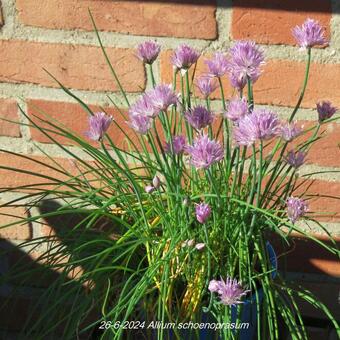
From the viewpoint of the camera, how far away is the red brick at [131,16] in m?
1.01

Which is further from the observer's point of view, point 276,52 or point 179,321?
point 276,52

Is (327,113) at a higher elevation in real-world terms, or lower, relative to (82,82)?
lower

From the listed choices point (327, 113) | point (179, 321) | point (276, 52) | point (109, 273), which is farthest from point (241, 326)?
point (276, 52)

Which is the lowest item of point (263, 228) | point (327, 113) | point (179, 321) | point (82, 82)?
point (179, 321)

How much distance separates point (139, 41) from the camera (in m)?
1.03

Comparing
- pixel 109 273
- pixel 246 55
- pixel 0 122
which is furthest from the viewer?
pixel 0 122

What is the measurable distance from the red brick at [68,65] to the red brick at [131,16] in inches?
1.4

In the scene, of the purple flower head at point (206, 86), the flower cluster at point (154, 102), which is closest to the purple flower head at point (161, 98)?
the flower cluster at point (154, 102)

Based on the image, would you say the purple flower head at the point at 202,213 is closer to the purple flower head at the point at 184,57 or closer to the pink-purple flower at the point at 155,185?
the pink-purple flower at the point at 155,185

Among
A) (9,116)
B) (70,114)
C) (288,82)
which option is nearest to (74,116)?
(70,114)

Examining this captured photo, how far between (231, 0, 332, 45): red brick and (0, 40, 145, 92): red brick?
173mm

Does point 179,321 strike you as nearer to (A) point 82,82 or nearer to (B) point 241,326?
(B) point 241,326

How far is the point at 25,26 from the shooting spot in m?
1.05

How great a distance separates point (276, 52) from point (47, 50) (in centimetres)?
36
